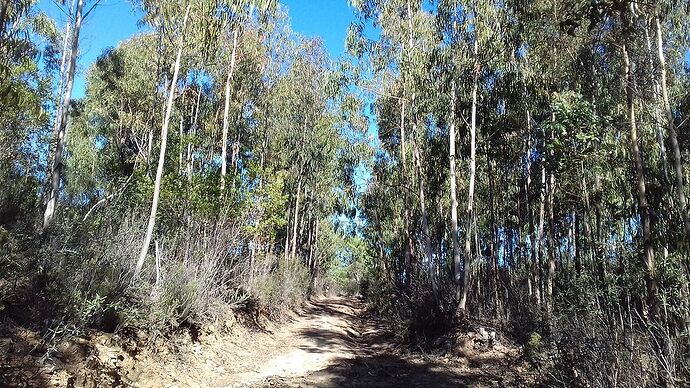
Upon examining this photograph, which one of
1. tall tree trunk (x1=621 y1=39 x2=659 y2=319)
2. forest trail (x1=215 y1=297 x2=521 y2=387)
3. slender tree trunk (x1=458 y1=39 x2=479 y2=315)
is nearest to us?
tall tree trunk (x1=621 y1=39 x2=659 y2=319)

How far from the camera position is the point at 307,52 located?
66.5 ft

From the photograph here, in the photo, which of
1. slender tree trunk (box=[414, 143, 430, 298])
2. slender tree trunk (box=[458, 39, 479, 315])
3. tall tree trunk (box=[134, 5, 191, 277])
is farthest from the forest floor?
tall tree trunk (box=[134, 5, 191, 277])

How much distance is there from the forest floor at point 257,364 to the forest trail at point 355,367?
0.02 m

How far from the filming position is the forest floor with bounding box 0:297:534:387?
15.5ft

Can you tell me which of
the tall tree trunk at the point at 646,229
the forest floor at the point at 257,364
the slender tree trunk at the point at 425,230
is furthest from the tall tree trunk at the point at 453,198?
the tall tree trunk at the point at 646,229

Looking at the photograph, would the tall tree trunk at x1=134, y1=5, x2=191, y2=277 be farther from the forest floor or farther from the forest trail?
the forest trail

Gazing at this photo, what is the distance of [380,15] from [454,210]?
6917 mm

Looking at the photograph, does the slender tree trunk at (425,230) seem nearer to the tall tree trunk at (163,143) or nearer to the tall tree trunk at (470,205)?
the tall tree trunk at (470,205)

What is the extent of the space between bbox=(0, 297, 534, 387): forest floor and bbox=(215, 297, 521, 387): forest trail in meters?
0.02

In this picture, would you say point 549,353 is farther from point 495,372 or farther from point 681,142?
point 681,142

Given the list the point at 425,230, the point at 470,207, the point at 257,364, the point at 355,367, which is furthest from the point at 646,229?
the point at 257,364

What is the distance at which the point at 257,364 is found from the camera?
28.0 feet

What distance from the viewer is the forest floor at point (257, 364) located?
4.73 m

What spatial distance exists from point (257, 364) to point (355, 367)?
1945 millimetres
